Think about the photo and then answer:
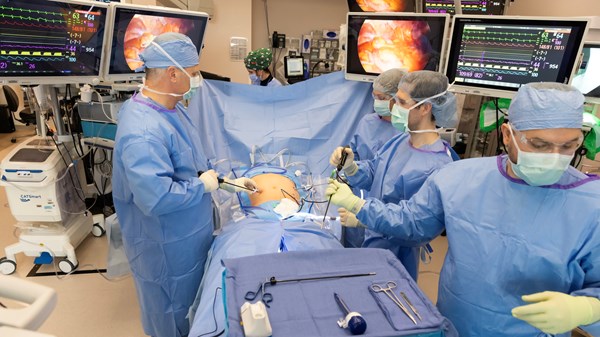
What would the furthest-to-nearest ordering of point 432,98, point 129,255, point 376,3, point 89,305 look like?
point 376,3
point 89,305
point 129,255
point 432,98

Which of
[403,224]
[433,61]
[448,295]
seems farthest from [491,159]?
[433,61]

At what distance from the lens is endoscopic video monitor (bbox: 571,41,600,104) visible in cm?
231

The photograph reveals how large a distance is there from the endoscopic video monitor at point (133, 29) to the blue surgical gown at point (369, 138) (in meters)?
1.42

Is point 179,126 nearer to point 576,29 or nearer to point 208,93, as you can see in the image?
point 208,93

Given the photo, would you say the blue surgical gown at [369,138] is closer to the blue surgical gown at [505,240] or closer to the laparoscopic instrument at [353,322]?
the blue surgical gown at [505,240]

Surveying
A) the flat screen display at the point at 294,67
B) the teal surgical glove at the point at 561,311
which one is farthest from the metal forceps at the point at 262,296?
the flat screen display at the point at 294,67

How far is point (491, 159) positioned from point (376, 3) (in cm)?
318

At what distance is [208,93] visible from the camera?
9.14 ft

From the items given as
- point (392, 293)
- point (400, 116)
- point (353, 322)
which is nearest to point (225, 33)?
point (400, 116)

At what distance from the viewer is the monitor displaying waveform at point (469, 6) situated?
4.00m

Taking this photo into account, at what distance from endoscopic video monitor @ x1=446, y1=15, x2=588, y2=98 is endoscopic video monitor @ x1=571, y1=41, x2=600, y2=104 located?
56 cm

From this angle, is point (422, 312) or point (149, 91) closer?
point (422, 312)

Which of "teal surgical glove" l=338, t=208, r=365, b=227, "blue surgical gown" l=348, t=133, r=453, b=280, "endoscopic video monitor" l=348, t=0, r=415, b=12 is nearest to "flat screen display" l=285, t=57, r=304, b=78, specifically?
"endoscopic video monitor" l=348, t=0, r=415, b=12

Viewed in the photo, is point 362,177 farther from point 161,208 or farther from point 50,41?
point 50,41
